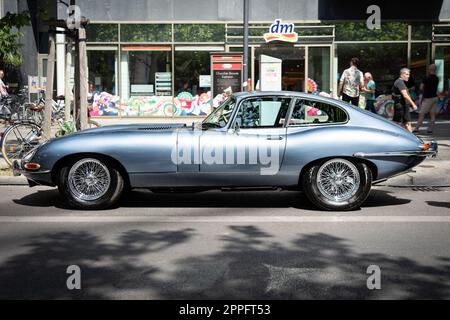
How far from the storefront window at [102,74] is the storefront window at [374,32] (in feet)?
25.5

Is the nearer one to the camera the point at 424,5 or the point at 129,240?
the point at 129,240

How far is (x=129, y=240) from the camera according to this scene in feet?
18.0

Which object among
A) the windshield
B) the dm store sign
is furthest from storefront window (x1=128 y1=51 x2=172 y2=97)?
the windshield

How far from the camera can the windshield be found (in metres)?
6.97

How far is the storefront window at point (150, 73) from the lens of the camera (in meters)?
20.5

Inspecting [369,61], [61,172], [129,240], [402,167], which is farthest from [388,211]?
[369,61]

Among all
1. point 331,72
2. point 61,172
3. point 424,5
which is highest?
point 424,5

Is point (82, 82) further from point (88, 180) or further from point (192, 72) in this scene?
point (192, 72)

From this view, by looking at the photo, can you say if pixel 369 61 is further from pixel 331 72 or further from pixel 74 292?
pixel 74 292

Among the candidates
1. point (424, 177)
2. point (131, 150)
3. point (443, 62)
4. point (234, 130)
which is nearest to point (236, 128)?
point (234, 130)

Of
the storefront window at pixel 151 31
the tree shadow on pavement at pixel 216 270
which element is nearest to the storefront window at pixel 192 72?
the storefront window at pixel 151 31

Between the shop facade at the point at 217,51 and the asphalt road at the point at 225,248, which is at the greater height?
the shop facade at the point at 217,51

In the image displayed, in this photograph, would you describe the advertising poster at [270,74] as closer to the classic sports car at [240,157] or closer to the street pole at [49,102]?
the street pole at [49,102]
